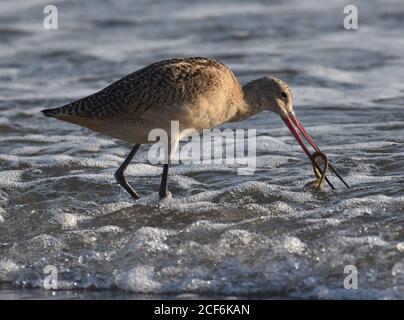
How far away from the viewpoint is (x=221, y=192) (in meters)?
7.40

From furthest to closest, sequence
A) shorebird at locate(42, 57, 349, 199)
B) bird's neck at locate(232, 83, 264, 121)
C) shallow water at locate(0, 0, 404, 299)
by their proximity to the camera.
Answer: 1. bird's neck at locate(232, 83, 264, 121)
2. shorebird at locate(42, 57, 349, 199)
3. shallow water at locate(0, 0, 404, 299)

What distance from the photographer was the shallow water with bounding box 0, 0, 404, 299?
5.91 m

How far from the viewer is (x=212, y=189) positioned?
7660 millimetres

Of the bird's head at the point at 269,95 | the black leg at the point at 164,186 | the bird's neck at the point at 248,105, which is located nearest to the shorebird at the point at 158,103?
the black leg at the point at 164,186

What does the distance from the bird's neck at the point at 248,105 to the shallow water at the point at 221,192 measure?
0.52 metres

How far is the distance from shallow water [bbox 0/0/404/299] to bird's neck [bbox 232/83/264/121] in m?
0.52

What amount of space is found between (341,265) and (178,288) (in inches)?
37.2

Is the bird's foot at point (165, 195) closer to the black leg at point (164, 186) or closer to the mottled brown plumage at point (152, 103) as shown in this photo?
the black leg at point (164, 186)

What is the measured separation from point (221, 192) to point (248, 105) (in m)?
0.79

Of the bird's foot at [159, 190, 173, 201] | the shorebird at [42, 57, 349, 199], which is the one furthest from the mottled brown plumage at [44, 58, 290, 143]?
the bird's foot at [159, 190, 173, 201]

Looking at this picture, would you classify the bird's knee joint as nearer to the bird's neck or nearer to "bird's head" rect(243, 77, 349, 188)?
the bird's neck

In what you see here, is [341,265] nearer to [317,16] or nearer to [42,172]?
[42,172]

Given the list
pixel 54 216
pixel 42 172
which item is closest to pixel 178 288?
pixel 54 216

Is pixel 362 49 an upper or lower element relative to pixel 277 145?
upper
